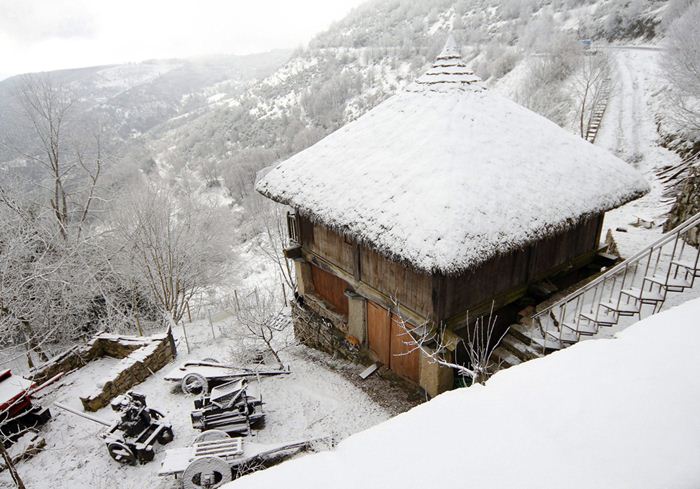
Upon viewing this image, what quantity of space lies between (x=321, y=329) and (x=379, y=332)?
2.64 m

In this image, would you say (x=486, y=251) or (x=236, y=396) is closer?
(x=486, y=251)

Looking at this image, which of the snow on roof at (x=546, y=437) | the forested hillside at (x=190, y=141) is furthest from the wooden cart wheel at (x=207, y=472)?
the forested hillside at (x=190, y=141)

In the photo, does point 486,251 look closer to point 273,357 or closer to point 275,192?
point 275,192

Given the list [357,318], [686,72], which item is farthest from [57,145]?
[686,72]

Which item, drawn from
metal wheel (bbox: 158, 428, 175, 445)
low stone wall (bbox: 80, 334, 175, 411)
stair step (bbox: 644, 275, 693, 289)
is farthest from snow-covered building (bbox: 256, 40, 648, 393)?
low stone wall (bbox: 80, 334, 175, 411)

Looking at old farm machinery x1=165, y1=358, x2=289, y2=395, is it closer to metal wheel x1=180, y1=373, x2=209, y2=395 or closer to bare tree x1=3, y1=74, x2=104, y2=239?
metal wheel x1=180, y1=373, x2=209, y2=395

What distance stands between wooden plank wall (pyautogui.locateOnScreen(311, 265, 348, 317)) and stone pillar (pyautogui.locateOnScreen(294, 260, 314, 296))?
0.40 feet

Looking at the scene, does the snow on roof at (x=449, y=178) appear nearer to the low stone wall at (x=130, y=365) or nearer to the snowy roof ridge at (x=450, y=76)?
the snowy roof ridge at (x=450, y=76)

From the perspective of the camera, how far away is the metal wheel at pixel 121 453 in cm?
802

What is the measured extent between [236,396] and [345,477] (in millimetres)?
7759

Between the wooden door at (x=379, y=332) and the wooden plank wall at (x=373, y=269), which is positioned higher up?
the wooden plank wall at (x=373, y=269)

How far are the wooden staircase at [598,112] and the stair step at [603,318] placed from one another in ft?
57.5

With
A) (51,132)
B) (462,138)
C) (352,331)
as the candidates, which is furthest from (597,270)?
(51,132)

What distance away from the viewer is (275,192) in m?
10.2
